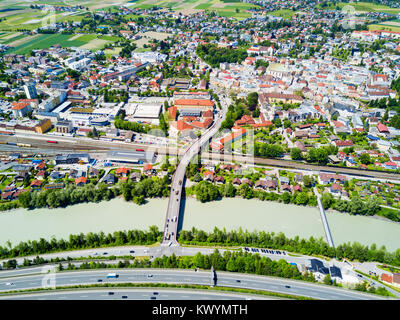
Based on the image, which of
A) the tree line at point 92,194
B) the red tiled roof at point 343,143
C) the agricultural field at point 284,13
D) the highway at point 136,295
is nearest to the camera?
the highway at point 136,295

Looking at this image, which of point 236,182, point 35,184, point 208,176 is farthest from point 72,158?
point 236,182

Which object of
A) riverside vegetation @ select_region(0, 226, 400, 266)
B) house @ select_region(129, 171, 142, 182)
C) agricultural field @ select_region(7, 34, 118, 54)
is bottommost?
riverside vegetation @ select_region(0, 226, 400, 266)

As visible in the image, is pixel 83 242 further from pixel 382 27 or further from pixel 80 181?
pixel 382 27

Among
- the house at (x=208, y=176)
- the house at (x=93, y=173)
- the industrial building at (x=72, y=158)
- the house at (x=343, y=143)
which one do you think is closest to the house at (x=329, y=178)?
the house at (x=343, y=143)

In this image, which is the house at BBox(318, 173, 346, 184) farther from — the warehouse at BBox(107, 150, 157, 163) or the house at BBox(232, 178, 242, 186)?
the warehouse at BBox(107, 150, 157, 163)

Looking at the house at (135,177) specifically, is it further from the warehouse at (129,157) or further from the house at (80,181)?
the house at (80,181)

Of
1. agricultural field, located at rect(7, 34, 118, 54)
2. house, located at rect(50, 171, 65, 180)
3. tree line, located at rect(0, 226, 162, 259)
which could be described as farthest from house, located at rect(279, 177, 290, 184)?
agricultural field, located at rect(7, 34, 118, 54)
